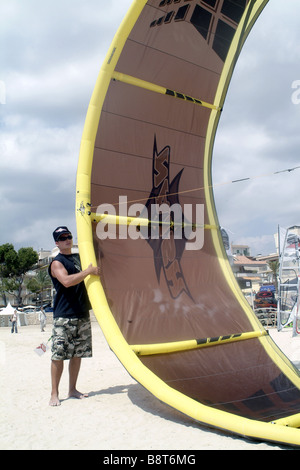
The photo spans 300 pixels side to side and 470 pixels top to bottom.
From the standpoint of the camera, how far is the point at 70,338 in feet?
13.7

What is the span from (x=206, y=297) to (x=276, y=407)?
1.63m

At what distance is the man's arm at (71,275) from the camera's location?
3988 millimetres

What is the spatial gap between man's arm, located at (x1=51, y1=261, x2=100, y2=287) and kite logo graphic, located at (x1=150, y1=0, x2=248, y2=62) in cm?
288

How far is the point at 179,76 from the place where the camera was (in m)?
5.12

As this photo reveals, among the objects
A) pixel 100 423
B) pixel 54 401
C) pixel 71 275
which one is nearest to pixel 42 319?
pixel 54 401

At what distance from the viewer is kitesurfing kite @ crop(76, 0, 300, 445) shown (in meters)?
3.87

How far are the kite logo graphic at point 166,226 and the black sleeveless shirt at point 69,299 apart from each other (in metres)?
0.91

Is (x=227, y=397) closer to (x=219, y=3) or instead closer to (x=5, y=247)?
(x=219, y=3)

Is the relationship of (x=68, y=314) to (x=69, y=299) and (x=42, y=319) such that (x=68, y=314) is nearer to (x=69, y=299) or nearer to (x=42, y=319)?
(x=69, y=299)

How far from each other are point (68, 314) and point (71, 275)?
44 centimetres

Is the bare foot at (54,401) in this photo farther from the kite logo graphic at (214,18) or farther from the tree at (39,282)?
the tree at (39,282)

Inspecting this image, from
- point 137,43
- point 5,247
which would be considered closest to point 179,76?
point 137,43

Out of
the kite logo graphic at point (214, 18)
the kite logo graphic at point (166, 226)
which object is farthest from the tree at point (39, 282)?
the kite logo graphic at point (214, 18)
